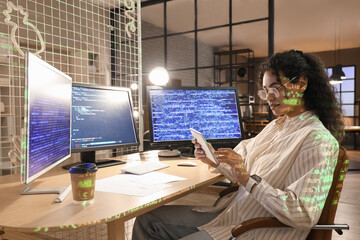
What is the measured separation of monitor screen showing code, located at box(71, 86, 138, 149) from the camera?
1.42 m

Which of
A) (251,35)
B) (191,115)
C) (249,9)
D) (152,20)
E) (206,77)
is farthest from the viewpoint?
(206,77)

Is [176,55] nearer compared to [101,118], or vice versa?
[101,118]

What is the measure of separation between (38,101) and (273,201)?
778 millimetres

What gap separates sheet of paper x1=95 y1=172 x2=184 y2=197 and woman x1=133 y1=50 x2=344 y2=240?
231 mm

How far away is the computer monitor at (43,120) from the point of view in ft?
2.51

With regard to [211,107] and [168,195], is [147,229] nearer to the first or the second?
[168,195]

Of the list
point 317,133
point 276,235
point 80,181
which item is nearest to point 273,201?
point 276,235

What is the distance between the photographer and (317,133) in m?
1.00

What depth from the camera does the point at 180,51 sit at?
7.27 m

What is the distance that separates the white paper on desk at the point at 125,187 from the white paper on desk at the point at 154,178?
0.03 m

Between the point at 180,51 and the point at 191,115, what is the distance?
5741 mm

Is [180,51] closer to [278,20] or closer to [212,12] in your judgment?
[212,12]

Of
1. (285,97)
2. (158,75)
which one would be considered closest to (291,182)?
(285,97)

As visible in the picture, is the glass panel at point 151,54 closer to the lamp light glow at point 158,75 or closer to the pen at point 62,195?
the lamp light glow at point 158,75
